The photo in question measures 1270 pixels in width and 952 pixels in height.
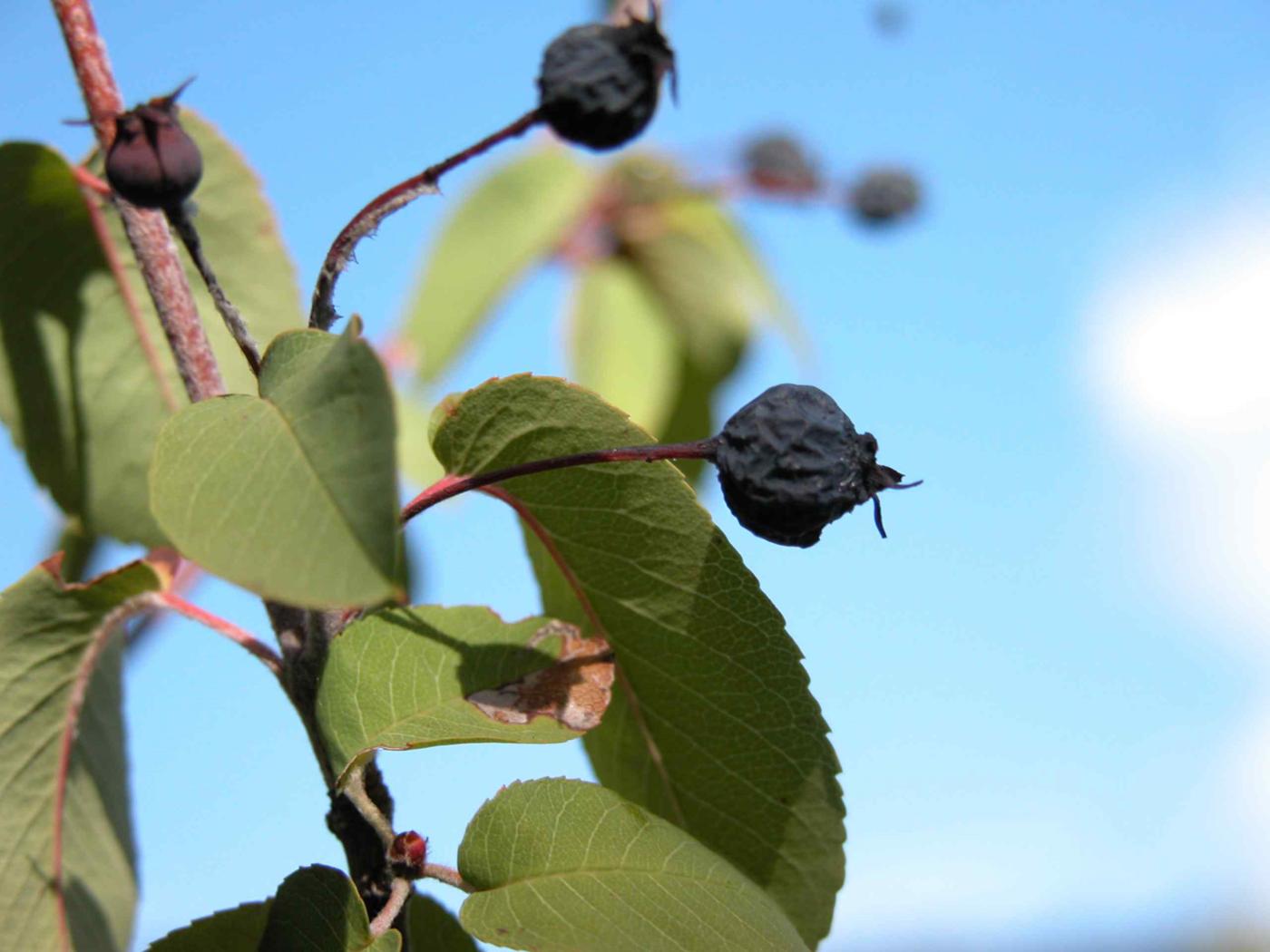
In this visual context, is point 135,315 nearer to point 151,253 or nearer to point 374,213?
point 151,253

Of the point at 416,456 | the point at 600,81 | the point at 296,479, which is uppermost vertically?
the point at 416,456

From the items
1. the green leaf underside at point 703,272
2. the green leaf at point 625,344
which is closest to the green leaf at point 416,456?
the green leaf at point 625,344

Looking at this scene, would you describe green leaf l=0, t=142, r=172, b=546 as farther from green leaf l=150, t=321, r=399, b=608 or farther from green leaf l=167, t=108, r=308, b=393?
green leaf l=150, t=321, r=399, b=608

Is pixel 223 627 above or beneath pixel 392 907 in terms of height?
above

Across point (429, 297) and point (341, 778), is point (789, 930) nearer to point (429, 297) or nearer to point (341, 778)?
point (341, 778)

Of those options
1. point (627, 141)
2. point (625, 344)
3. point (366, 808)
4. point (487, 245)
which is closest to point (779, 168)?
point (625, 344)

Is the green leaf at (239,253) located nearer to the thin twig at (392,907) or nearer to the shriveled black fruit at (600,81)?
the shriveled black fruit at (600,81)

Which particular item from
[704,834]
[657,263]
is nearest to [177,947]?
[704,834]
